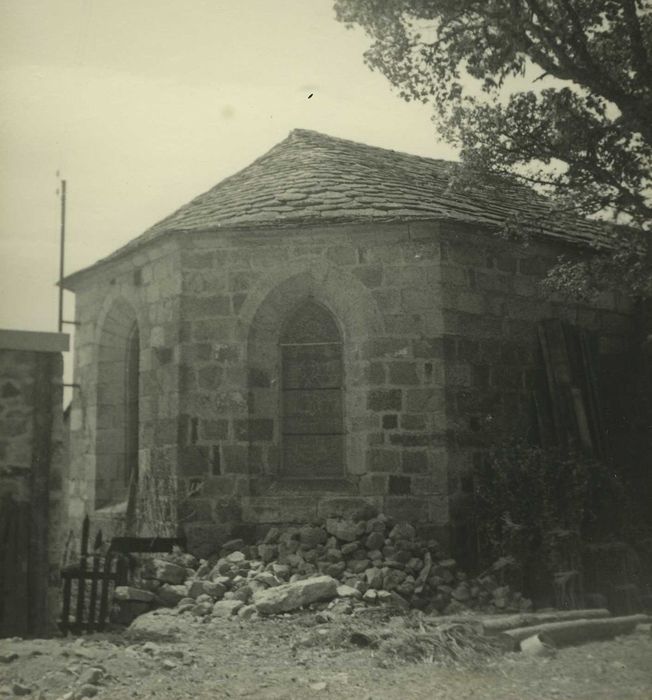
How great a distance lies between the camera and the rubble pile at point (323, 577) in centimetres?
787

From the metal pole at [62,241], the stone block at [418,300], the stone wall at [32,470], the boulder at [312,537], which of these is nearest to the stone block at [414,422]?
the stone block at [418,300]

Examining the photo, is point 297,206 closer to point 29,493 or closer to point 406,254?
point 406,254

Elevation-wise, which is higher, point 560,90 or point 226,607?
point 560,90

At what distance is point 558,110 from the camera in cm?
842

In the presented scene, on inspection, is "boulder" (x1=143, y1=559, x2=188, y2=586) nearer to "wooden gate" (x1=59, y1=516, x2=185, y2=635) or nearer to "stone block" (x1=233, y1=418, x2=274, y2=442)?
"wooden gate" (x1=59, y1=516, x2=185, y2=635)

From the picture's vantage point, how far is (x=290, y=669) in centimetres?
622

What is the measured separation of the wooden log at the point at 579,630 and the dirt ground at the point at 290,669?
4.6 inches

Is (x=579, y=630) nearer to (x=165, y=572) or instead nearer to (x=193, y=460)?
(x=165, y=572)

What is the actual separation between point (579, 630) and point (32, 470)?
15.8ft

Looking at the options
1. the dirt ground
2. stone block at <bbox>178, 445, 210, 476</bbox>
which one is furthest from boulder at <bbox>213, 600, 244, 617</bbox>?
stone block at <bbox>178, 445, 210, 476</bbox>

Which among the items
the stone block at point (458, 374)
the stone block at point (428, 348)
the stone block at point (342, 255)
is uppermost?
the stone block at point (342, 255)

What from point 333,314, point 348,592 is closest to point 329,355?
point 333,314

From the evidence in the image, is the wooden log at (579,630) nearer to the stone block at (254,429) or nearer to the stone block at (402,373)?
the stone block at (402,373)

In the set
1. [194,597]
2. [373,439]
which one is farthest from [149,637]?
[373,439]
